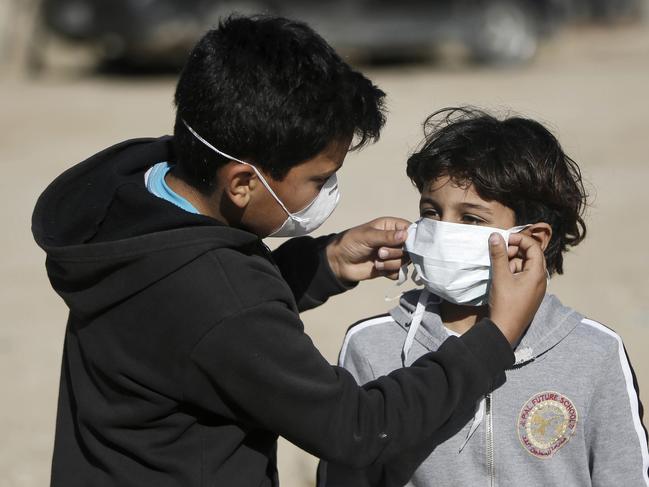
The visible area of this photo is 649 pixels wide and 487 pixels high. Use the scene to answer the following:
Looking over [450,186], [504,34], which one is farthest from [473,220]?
[504,34]

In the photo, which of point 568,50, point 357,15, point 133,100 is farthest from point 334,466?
point 568,50

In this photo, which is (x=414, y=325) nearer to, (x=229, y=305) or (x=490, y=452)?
(x=490, y=452)

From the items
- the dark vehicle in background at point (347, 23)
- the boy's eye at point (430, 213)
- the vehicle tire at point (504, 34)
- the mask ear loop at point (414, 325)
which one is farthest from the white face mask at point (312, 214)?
the vehicle tire at point (504, 34)

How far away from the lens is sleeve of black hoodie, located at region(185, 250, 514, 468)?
7.13ft

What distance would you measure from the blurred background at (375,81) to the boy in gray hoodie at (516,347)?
1975 mm

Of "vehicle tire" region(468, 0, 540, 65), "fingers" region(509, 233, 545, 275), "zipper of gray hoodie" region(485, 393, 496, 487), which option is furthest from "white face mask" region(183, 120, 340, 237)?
"vehicle tire" region(468, 0, 540, 65)

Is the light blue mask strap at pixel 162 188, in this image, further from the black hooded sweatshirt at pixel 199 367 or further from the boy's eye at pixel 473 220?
the boy's eye at pixel 473 220

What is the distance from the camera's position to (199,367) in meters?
2.19

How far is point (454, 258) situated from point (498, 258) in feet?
0.58

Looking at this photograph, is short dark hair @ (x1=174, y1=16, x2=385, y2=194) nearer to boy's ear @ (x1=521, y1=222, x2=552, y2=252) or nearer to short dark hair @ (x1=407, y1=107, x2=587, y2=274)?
short dark hair @ (x1=407, y1=107, x2=587, y2=274)

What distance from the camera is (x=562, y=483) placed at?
2.51 m

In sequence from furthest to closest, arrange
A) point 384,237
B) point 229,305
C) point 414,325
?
point 384,237 → point 414,325 → point 229,305

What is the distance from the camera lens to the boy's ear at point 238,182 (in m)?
2.34

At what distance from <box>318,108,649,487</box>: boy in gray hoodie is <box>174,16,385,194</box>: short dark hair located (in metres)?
0.43
